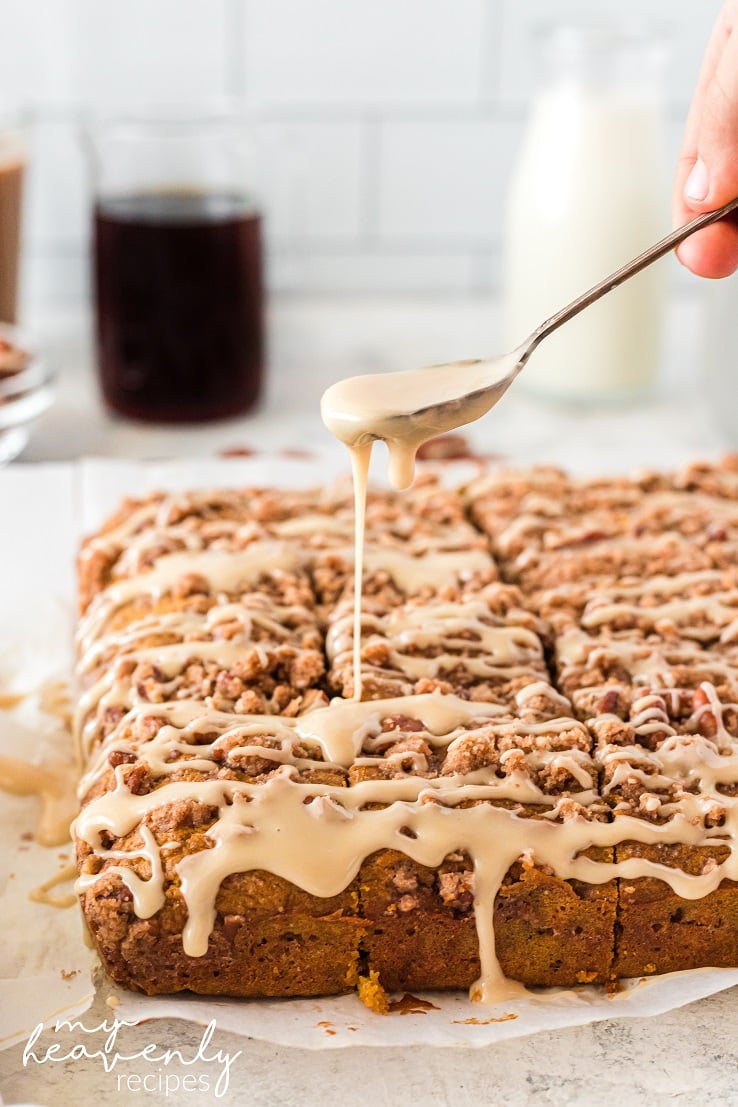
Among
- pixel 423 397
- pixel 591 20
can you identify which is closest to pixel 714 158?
pixel 423 397

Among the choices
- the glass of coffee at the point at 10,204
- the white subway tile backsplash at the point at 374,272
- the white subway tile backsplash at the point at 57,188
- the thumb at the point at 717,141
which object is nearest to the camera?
the thumb at the point at 717,141

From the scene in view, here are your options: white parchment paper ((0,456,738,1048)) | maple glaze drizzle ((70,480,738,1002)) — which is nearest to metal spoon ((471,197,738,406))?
maple glaze drizzle ((70,480,738,1002))

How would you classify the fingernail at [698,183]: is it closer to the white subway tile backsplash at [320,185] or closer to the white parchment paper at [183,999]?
the white parchment paper at [183,999]

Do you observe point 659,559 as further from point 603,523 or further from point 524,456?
point 524,456

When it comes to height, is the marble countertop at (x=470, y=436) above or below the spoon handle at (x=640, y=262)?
below

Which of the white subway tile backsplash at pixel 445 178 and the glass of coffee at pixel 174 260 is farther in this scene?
the white subway tile backsplash at pixel 445 178

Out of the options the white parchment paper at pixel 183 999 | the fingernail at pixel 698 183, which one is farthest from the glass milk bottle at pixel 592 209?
the white parchment paper at pixel 183 999

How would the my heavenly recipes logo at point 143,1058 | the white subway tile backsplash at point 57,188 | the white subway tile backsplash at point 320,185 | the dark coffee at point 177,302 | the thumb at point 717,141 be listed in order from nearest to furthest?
the my heavenly recipes logo at point 143,1058, the thumb at point 717,141, the dark coffee at point 177,302, the white subway tile backsplash at point 320,185, the white subway tile backsplash at point 57,188
